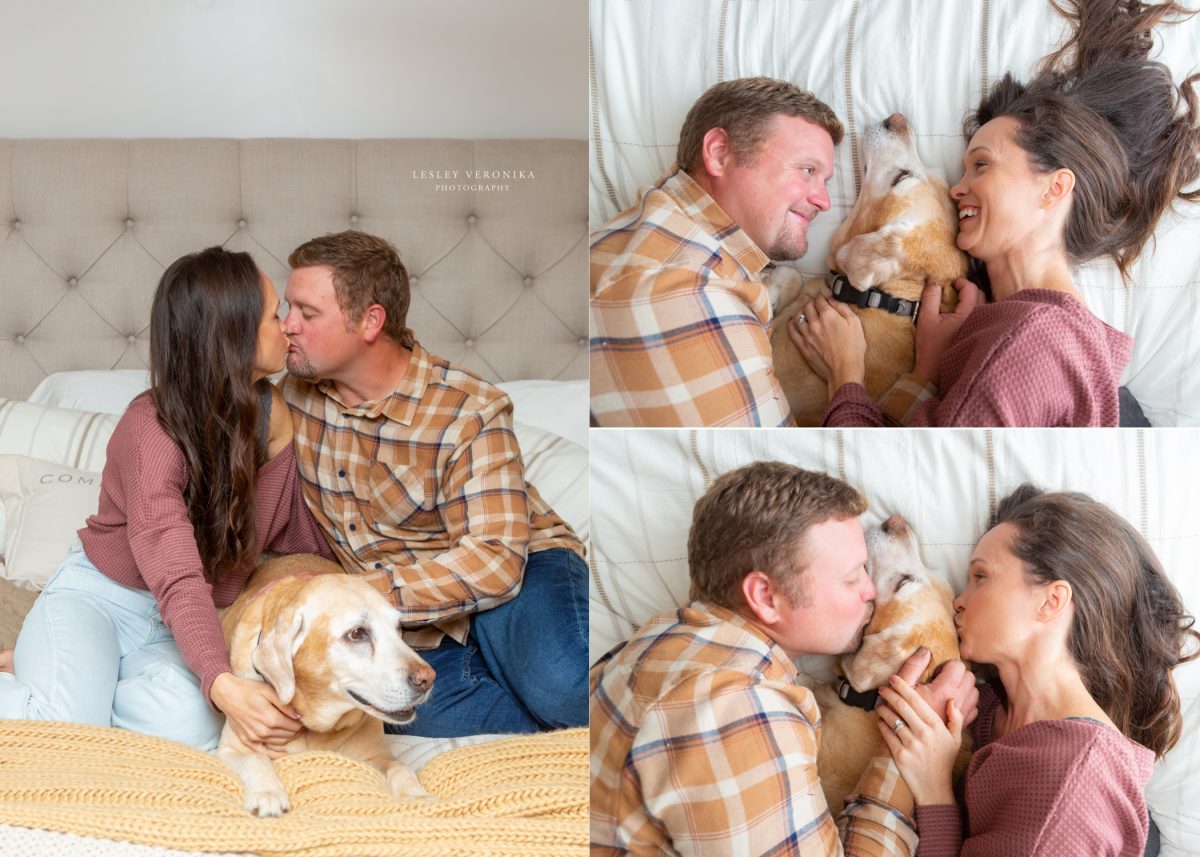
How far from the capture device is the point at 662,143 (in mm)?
760

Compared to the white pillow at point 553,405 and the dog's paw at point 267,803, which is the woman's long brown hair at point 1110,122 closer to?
Result: the white pillow at point 553,405

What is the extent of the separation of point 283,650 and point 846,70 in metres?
0.80

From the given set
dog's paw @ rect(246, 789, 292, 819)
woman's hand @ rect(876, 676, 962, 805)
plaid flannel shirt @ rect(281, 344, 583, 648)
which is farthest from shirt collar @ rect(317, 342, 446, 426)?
woman's hand @ rect(876, 676, 962, 805)

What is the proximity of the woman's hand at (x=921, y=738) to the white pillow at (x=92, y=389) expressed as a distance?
1.00 metres

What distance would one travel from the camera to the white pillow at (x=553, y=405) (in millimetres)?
1194

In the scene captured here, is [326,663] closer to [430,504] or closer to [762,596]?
[430,504]

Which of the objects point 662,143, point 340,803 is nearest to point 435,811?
point 340,803

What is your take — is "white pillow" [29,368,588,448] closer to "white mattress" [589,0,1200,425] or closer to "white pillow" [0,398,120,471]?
"white pillow" [0,398,120,471]

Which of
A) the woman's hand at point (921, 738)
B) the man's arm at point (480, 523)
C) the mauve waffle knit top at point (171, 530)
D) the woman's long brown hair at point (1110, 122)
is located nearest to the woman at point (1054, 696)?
the woman's hand at point (921, 738)

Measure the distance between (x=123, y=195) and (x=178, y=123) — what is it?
12 centimetres

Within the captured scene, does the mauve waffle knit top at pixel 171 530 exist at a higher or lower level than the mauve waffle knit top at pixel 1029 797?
higher

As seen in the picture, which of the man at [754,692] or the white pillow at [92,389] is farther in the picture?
the white pillow at [92,389]

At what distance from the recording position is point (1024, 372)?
0.75m

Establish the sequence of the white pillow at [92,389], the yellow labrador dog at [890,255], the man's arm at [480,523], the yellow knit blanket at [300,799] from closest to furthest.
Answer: the yellow labrador dog at [890,255], the yellow knit blanket at [300,799], the man's arm at [480,523], the white pillow at [92,389]
